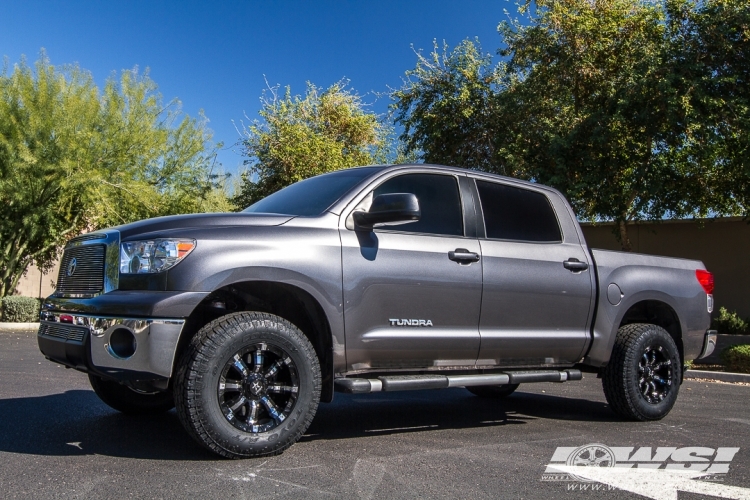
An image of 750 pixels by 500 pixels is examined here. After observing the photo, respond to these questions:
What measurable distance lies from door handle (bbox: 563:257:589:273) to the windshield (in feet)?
6.11

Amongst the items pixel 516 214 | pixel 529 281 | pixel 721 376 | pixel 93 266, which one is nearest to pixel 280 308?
pixel 93 266

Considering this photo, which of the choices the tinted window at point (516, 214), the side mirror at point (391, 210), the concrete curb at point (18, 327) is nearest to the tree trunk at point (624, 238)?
the tinted window at point (516, 214)

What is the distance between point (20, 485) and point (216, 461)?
3.58 ft

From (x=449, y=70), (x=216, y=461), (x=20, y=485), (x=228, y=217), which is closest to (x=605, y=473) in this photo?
(x=216, y=461)

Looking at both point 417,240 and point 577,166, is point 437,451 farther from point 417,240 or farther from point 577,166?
point 577,166

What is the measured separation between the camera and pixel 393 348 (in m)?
5.26

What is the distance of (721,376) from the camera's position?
11.5 metres

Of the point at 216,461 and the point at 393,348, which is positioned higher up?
the point at 393,348

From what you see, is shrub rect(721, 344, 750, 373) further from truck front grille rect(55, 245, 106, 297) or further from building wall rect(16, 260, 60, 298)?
building wall rect(16, 260, 60, 298)

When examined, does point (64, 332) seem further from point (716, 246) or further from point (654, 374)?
point (716, 246)

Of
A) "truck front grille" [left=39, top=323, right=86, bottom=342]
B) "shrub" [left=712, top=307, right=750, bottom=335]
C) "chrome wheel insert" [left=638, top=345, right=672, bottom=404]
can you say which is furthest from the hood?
"shrub" [left=712, top=307, right=750, bottom=335]

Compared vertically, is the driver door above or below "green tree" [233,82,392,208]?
below

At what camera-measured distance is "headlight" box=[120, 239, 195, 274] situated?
4.54 m

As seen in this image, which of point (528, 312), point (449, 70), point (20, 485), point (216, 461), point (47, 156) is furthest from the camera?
point (449, 70)
